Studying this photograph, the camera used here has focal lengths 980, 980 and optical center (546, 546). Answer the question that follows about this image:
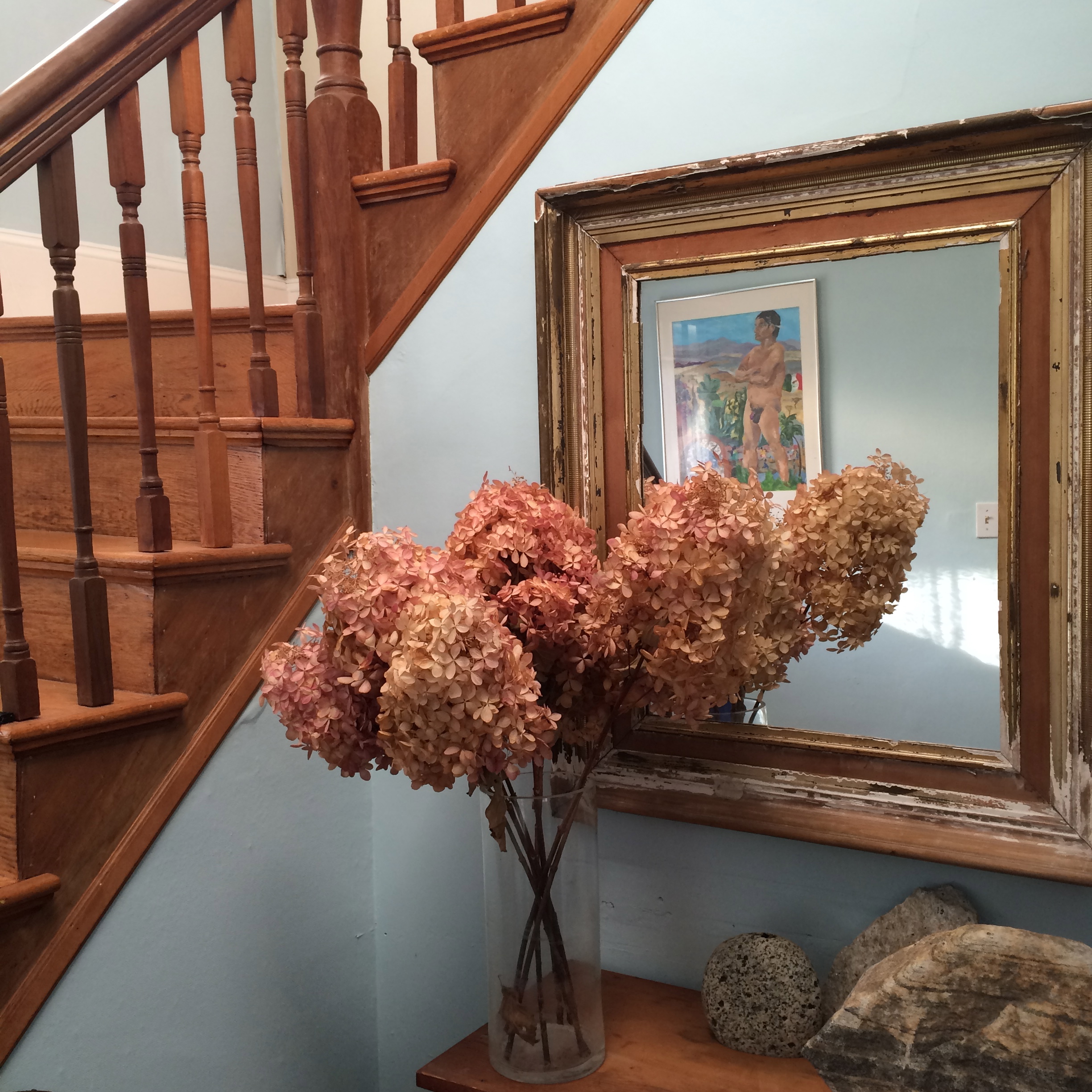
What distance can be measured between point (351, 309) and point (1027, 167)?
1.02m

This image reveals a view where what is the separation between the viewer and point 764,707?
133 cm

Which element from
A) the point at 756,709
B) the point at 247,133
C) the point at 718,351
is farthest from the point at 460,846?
the point at 247,133

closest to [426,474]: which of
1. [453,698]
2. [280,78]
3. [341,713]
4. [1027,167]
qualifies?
[341,713]

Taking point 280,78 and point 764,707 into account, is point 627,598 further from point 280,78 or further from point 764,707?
point 280,78

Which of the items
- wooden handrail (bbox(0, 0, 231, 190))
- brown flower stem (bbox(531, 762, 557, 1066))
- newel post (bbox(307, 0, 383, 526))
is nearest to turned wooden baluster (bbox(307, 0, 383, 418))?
newel post (bbox(307, 0, 383, 526))

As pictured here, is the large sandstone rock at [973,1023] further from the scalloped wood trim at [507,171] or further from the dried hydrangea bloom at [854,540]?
the scalloped wood trim at [507,171]

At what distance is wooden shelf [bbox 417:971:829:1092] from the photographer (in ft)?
3.78

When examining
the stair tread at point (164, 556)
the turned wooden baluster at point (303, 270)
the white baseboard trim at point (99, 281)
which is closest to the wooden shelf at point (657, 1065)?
the stair tread at point (164, 556)

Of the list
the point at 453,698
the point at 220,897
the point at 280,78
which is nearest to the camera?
the point at 453,698

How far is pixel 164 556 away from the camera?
135cm

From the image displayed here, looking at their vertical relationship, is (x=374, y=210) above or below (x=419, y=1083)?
above

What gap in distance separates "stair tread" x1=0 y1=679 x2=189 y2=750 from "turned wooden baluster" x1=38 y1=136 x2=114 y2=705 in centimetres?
3

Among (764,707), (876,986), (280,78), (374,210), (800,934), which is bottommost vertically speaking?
(800,934)

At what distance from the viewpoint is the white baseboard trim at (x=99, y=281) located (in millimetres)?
2508
